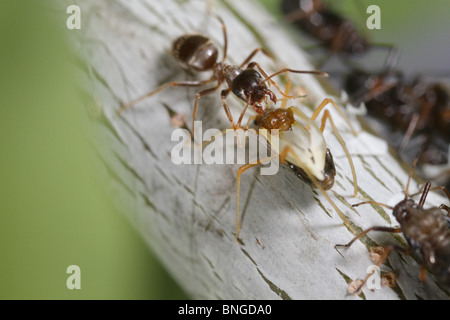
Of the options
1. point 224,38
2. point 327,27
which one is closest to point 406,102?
point 327,27

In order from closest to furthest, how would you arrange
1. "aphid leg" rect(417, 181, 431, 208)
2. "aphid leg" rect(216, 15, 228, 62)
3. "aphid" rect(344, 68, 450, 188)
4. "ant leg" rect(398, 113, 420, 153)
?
"aphid leg" rect(417, 181, 431, 208), "aphid leg" rect(216, 15, 228, 62), "ant leg" rect(398, 113, 420, 153), "aphid" rect(344, 68, 450, 188)

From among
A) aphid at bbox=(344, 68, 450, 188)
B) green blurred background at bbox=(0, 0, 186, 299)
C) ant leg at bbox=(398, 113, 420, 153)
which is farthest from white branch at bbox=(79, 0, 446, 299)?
aphid at bbox=(344, 68, 450, 188)

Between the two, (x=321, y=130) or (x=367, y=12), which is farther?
(x=367, y=12)

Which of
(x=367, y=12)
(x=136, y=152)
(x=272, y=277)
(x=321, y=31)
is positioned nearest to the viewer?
(x=272, y=277)

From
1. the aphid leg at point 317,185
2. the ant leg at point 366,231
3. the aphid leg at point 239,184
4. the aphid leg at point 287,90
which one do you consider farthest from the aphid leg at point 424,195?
the aphid leg at point 287,90

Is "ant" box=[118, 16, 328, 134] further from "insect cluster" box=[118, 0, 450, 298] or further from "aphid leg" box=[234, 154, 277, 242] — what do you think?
"aphid leg" box=[234, 154, 277, 242]

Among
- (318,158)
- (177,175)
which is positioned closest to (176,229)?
(177,175)

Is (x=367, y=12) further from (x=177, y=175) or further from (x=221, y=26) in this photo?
(x=177, y=175)
